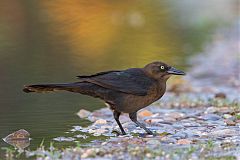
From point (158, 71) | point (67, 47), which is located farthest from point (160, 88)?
point (67, 47)

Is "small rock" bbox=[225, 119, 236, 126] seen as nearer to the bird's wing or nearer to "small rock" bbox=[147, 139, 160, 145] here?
the bird's wing

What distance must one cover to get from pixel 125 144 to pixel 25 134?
1243 mm

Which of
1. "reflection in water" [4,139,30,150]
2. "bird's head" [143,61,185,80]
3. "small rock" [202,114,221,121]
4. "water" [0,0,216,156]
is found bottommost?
"reflection in water" [4,139,30,150]

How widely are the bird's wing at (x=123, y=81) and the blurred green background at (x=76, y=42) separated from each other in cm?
82

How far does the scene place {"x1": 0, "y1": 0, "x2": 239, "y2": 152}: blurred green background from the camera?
36.8ft

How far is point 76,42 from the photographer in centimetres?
1928

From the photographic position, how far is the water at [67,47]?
429 inches

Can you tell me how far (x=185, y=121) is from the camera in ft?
33.0

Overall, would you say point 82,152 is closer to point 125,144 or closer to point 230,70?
point 125,144

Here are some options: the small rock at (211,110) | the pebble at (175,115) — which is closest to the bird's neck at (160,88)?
the pebble at (175,115)

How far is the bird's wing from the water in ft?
2.59

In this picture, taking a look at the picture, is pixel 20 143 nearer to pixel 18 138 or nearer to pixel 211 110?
pixel 18 138

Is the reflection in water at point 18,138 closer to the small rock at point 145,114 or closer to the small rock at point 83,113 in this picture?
the small rock at point 83,113

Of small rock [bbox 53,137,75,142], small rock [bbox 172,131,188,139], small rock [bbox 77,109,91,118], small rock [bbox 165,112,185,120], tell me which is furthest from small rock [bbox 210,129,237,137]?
small rock [bbox 77,109,91,118]
